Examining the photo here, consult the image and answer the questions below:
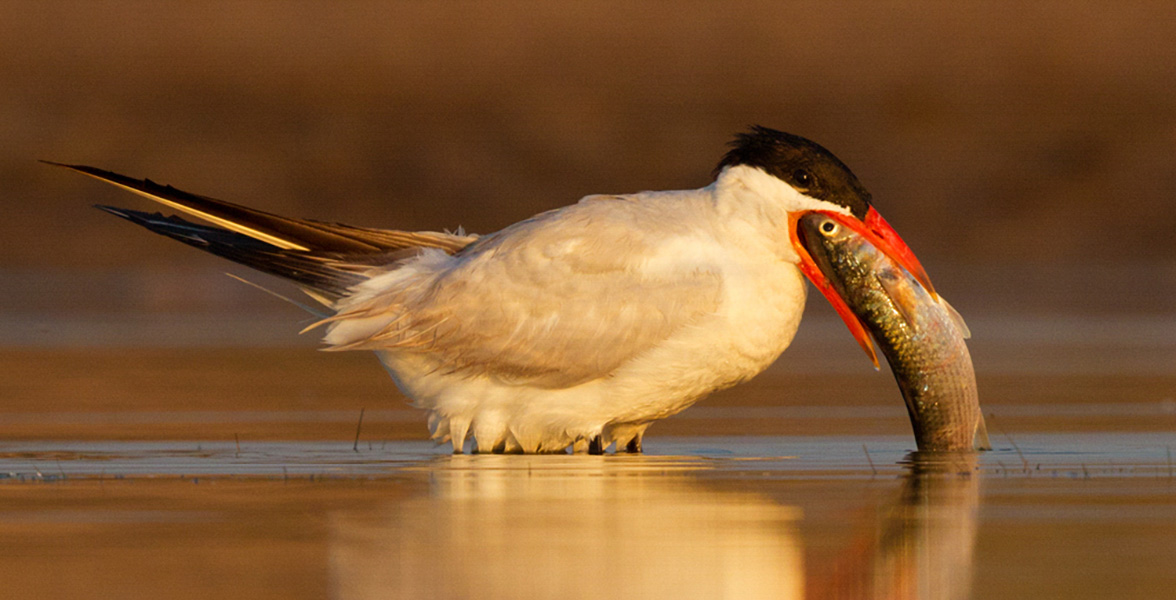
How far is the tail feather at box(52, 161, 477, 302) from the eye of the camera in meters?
10.4

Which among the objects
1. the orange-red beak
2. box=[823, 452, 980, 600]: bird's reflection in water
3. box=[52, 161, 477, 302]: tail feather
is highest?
box=[52, 161, 477, 302]: tail feather

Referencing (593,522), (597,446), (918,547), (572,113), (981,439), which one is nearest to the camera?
(918,547)

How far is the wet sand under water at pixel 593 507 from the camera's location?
6.43m

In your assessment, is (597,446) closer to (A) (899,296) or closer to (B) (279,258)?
(A) (899,296)

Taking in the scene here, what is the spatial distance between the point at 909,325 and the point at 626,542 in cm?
296

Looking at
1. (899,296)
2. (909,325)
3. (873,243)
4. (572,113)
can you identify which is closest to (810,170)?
(873,243)

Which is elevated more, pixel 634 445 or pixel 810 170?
pixel 810 170

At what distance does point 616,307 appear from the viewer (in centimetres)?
964

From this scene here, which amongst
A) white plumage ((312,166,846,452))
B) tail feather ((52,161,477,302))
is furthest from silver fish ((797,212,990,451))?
tail feather ((52,161,477,302))

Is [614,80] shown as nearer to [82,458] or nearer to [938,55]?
[938,55]

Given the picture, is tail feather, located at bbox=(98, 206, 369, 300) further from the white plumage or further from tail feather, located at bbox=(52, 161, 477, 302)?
the white plumage

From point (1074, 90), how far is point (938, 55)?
2012 millimetres

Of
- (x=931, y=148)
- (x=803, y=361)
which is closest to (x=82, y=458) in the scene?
(x=803, y=361)

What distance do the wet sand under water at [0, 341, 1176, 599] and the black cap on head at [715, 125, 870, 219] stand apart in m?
1.04
